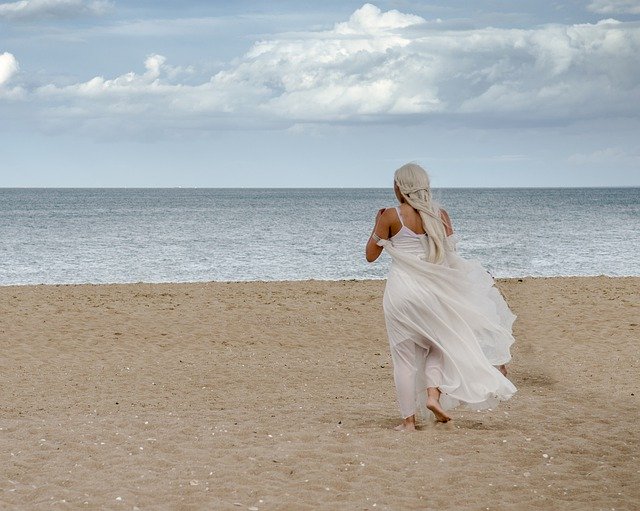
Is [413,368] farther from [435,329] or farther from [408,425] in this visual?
[408,425]

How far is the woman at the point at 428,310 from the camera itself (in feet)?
24.2

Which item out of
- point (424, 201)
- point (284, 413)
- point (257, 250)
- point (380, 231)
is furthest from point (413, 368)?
point (257, 250)

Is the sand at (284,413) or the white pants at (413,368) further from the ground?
the white pants at (413,368)

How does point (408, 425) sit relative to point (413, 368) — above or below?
below

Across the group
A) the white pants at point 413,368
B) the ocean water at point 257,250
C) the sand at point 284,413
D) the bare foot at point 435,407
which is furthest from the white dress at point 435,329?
the ocean water at point 257,250

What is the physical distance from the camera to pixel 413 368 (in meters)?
7.57

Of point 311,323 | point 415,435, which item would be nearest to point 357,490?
point 415,435

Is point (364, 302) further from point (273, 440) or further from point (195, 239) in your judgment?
point (195, 239)

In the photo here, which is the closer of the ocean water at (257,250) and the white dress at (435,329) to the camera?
the white dress at (435,329)

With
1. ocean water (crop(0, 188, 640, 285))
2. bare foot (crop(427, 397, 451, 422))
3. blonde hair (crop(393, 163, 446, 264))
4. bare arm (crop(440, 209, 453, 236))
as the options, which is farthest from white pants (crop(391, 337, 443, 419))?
ocean water (crop(0, 188, 640, 285))

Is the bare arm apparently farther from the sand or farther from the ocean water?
the ocean water

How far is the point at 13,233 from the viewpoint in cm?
5784

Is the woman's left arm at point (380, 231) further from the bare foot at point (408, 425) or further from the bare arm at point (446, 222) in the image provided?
the bare foot at point (408, 425)

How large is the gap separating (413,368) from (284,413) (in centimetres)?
182
